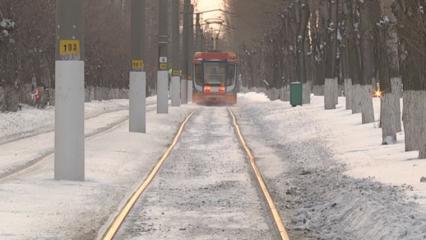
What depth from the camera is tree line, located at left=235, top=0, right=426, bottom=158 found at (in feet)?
50.0

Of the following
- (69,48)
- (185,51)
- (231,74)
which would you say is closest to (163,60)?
(231,74)

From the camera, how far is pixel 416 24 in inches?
545

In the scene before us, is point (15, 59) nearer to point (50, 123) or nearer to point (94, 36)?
point (50, 123)

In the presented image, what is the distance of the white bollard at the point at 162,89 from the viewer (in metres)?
34.9

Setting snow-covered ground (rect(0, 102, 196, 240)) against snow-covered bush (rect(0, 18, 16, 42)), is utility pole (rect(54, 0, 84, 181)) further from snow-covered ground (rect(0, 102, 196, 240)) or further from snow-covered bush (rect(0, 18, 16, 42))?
snow-covered bush (rect(0, 18, 16, 42))

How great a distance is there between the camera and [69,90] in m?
13.5

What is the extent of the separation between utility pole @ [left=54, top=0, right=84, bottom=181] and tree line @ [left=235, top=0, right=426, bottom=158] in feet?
20.4

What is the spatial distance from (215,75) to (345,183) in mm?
38017

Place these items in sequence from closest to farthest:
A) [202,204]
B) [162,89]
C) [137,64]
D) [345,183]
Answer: [202,204] → [345,183] → [137,64] → [162,89]

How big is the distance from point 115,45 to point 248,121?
3092cm

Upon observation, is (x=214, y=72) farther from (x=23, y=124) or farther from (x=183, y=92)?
(x=23, y=124)

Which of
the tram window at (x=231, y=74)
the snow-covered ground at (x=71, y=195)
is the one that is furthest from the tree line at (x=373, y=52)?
the snow-covered ground at (x=71, y=195)

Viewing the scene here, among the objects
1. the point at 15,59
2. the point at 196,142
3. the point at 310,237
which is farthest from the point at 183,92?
the point at 310,237

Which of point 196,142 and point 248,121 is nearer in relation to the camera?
point 196,142
